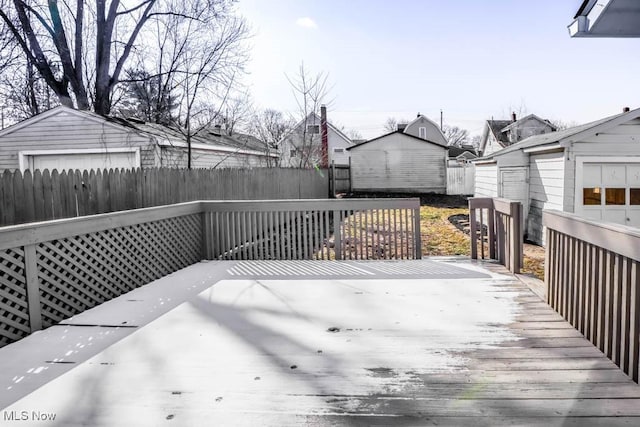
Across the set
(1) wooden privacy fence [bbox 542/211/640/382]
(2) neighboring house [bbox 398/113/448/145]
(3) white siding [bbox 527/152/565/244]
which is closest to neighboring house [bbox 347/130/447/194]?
(3) white siding [bbox 527/152/565/244]

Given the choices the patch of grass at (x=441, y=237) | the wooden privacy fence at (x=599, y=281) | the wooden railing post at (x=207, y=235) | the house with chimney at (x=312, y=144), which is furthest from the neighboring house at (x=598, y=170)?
the house with chimney at (x=312, y=144)

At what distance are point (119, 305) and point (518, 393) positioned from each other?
3.47 metres

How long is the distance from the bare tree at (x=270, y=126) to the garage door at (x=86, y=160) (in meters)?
9.20

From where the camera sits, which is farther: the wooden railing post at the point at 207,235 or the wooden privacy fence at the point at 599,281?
the wooden railing post at the point at 207,235

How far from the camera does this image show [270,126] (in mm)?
24578

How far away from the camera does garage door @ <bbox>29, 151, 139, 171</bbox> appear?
10.0 meters

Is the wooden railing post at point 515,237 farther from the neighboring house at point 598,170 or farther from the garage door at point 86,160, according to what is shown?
the garage door at point 86,160

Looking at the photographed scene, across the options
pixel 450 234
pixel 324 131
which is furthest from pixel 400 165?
pixel 450 234

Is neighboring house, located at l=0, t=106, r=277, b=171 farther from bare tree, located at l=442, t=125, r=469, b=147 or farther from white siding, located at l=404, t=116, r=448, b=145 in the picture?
bare tree, located at l=442, t=125, r=469, b=147

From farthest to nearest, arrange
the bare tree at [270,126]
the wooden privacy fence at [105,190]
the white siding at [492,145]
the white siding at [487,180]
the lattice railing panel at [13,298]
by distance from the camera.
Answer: the white siding at [492,145], the bare tree at [270,126], the white siding at [487,180], the wooden privacy fence at [105,190], the lattice railing panel at [13,298]

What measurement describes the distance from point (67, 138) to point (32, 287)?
8331mm

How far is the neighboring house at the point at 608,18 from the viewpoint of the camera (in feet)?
10.5

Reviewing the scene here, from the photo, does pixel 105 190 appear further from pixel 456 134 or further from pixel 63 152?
pixel 456 134

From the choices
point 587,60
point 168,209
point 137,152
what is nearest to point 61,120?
point 137,152
